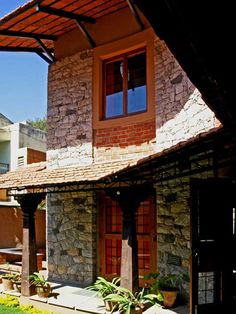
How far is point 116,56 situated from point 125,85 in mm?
790

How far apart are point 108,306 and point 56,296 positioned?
177 cm

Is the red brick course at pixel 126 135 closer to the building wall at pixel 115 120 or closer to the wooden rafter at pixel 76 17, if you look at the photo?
the building wall at pixel 115 120

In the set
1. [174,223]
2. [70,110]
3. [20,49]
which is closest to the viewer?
[174,223]

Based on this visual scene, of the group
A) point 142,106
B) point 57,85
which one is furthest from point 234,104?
point 57,85

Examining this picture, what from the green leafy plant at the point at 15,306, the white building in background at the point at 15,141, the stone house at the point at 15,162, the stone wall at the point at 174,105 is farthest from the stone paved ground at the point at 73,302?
the white building in background at the point at 15,141

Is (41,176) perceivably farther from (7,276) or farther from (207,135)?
(207,135)

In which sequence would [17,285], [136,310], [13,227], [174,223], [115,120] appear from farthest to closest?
[13,227] → [115,120] → [17,285] → [174,223] → [136,310]

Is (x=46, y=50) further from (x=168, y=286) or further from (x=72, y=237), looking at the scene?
(x=168, y=286)

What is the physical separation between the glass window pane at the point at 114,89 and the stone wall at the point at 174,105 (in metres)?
1.11

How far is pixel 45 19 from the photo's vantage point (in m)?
8.88

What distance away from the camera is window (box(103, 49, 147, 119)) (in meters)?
8.63

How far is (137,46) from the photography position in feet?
28.1

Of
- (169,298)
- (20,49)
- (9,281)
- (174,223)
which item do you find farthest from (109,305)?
(20,49)

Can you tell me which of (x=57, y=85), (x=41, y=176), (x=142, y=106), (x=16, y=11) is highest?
(x=16, y=11)
